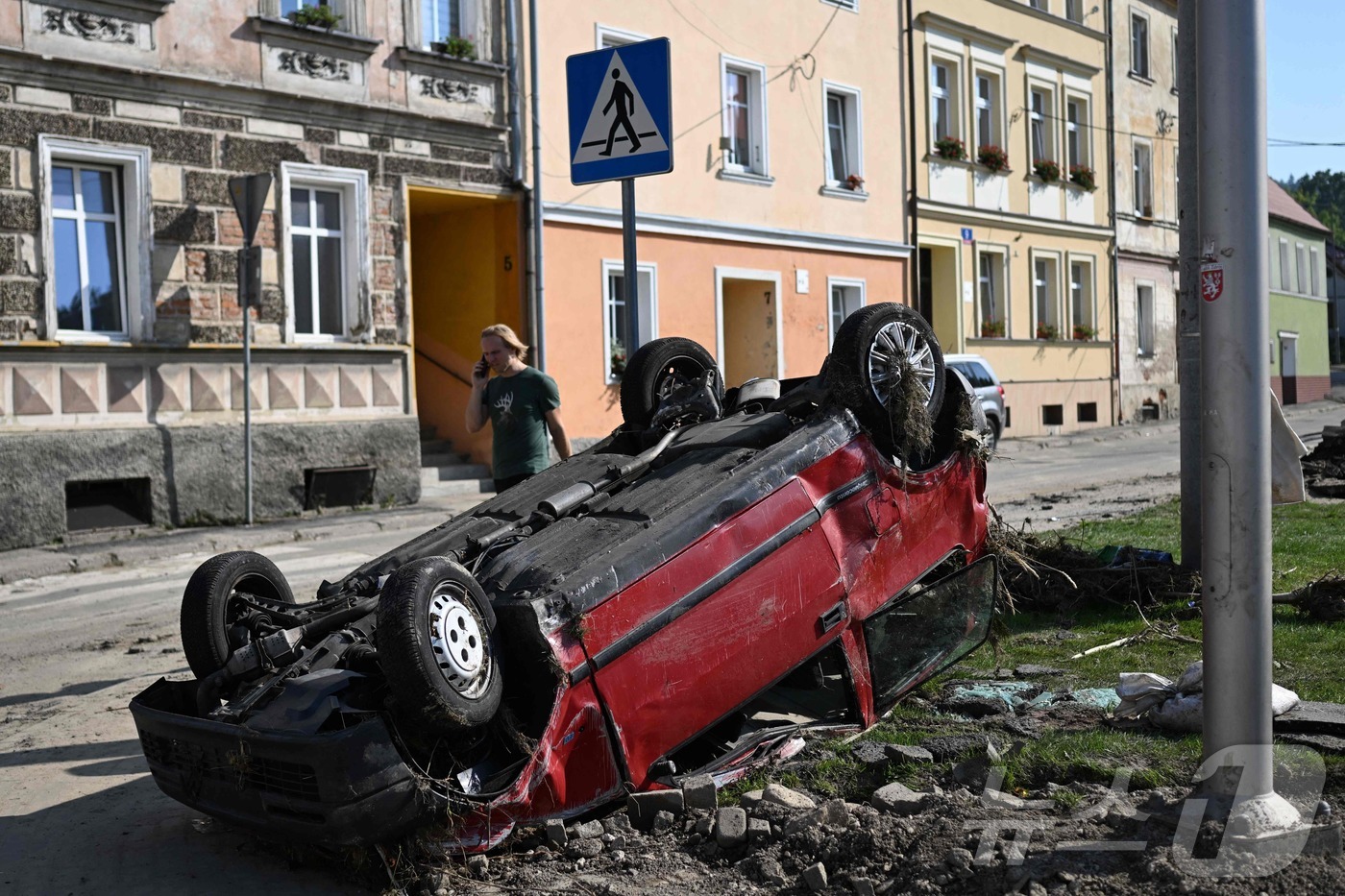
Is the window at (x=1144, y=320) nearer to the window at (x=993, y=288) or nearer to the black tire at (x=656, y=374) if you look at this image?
the window at (x=993, y=288)

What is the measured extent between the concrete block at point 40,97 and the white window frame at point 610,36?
8016 millimetres

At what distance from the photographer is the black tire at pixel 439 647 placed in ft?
12.9

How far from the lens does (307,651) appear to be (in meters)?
4.51

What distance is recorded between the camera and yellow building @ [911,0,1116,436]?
89.0ft

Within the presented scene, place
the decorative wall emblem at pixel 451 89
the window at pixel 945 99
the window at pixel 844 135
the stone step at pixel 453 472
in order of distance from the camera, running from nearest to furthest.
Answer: the decorative wall emblem at pixel 451 89 < the stone step at pixel 453 472 < the window at pixel 844 135 < the window at pixel 945 99

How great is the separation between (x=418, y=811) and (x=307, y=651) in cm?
85

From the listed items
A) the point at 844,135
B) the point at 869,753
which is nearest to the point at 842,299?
the point at 844,135

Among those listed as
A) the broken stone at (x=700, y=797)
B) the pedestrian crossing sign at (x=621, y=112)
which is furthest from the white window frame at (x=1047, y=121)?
the broken stone at (x=700, y=797)

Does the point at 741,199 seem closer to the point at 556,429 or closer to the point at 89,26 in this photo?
the point at 89,26

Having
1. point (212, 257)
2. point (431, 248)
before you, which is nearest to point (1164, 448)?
point (431, 248)

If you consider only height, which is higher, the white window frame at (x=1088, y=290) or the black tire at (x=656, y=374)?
the white window frame at (x=1088, y=290)

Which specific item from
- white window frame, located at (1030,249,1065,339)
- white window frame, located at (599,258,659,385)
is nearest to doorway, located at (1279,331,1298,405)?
white window frame, located at (1030,249,1065,339)

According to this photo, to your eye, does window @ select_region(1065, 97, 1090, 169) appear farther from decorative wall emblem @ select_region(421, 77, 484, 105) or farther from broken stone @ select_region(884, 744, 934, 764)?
broken stone @ select_region(884, 744, 934, 764)

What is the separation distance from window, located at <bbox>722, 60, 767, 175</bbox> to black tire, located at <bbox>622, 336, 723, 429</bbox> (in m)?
16.1
